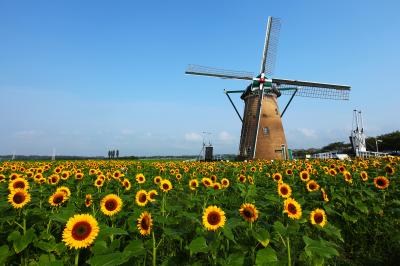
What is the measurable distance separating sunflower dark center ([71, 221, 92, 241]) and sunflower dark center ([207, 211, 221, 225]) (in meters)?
1.31

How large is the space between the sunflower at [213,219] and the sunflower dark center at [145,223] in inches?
25.4

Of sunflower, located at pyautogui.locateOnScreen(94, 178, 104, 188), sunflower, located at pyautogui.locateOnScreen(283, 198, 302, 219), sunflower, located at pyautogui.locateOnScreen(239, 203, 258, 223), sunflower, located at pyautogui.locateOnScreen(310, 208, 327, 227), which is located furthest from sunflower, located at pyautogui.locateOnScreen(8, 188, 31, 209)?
sunflower, located at pyautogui.locateOnScreen(310, 208, 327, 227)

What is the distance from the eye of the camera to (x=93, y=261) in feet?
7.68

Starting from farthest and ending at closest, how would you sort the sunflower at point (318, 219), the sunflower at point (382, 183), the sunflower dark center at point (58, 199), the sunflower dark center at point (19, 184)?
the sunflower at point (382, 183), the sunflower dark center at point (19, 184), the sunflower dark center at point (58, 199), the sunflower at point (318, 219)

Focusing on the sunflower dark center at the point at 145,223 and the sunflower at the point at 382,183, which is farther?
the sunflower at the point at 382,183

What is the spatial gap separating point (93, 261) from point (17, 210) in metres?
2.32

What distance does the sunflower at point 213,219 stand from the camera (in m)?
3.33

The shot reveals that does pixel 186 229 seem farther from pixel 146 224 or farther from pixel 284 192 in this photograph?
pixel 284 192

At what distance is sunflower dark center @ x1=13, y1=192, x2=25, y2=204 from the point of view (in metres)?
3.81

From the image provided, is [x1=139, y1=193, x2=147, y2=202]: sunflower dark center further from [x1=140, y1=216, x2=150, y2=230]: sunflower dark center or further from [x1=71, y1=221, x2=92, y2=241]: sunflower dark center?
[x1=71, y1=221, x2=92, y2=241]: sunflower dark center

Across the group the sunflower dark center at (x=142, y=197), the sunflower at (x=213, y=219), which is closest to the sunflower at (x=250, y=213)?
the sunflower at (x=213, y=219)

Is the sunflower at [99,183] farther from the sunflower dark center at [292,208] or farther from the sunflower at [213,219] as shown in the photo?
the sunflower dark center at [292,208]

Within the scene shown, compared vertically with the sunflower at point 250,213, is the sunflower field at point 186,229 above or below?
below

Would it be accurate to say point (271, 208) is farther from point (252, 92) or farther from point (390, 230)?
point (252, 92)
